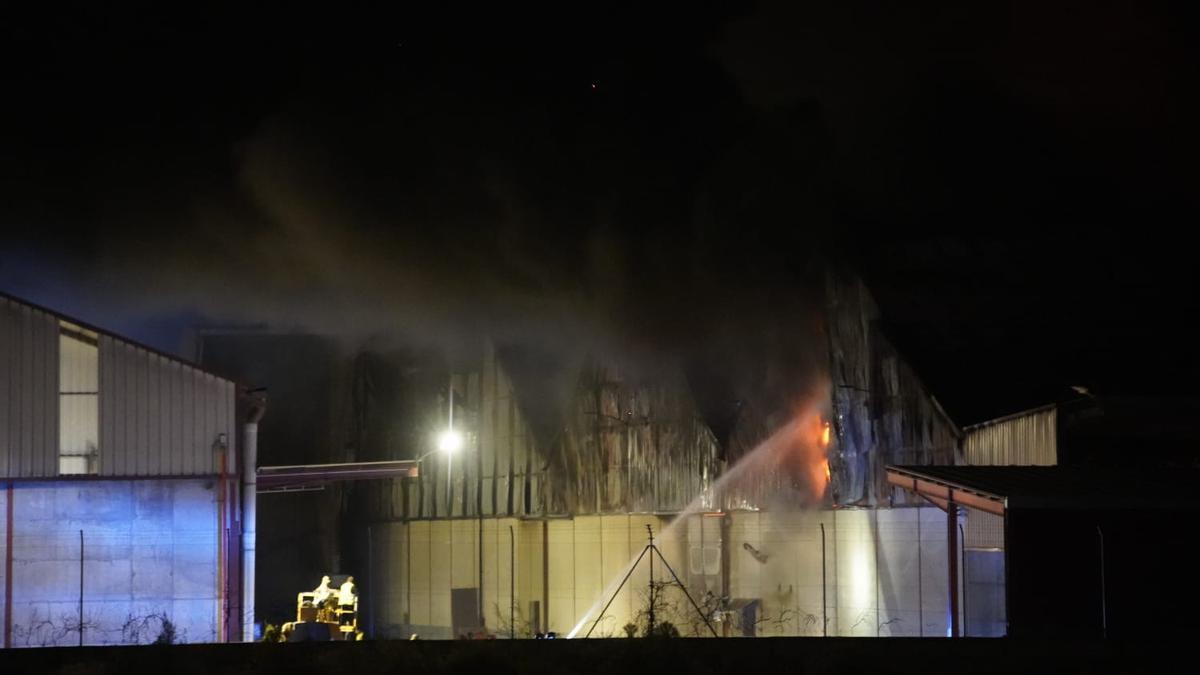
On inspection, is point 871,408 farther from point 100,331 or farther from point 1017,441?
point 100,331

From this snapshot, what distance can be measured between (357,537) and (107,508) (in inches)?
814

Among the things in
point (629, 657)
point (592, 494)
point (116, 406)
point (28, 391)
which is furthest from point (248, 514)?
point (629, 657)

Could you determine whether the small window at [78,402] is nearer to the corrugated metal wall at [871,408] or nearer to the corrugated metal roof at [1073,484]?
the corrugated metal wall at [871,408]

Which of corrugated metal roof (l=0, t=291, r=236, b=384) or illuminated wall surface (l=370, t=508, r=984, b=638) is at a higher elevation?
corrugated metal roof (l=0, t=291, r=236, b=384)

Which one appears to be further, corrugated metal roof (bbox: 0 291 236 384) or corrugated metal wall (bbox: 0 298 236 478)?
corrugated metal roof (bbox: 0 291 236 384)

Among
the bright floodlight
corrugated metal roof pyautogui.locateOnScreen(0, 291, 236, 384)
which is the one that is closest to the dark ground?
corrugated metal roof pyautogui.locateOnScreen(0, 291, 236, 384)

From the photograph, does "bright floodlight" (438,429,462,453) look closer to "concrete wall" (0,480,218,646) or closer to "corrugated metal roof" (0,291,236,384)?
"corrugated metal roof" (0,291,236,384)

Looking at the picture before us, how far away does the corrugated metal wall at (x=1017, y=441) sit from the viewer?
24.5m

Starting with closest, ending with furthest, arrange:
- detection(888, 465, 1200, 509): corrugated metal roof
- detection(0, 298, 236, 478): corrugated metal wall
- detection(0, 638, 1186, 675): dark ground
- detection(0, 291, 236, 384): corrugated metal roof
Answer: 1. detection(0, 638, 1186, 675): dark ground
2. detection(888, 465, 1200, 509): corrugated metal roof
3. detection(0, 298, 236, 478): corrugated metal wall
4. detection(0, 291, 236, 384): corrugated metal roof

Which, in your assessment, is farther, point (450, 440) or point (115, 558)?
point (450, 440)

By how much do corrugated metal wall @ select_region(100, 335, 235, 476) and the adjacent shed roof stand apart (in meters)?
13.1

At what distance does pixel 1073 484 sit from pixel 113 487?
1714 centimetres

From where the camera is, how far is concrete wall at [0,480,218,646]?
2725 cm

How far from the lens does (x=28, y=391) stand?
93.6 feet
